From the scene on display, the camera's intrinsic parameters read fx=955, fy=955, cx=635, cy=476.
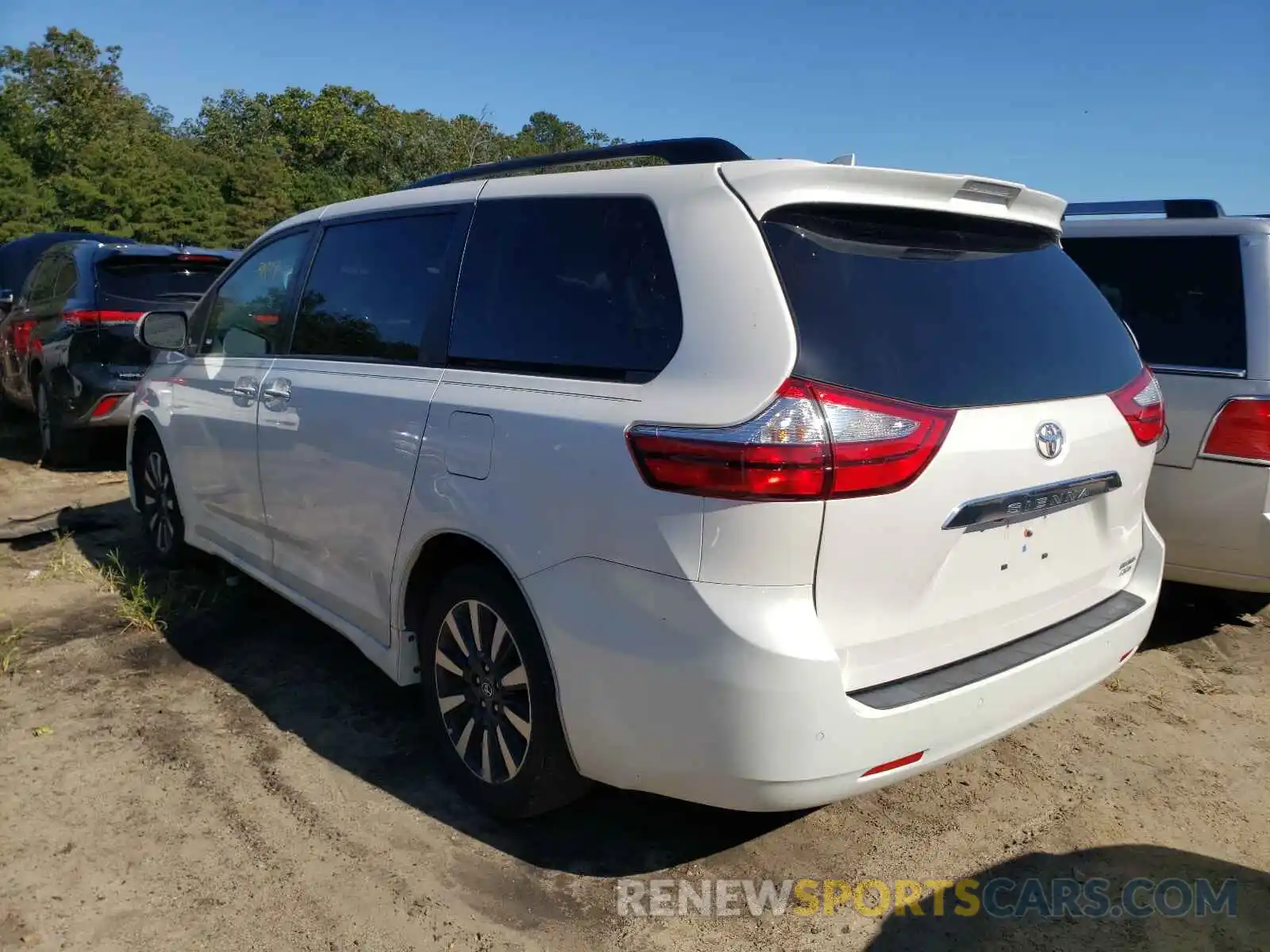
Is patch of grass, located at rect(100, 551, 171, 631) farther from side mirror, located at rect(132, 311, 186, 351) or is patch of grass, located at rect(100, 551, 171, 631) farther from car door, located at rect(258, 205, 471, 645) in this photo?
side mirror, located at rect(132, 311, 186, 351)

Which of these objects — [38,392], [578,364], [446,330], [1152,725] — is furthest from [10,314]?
[1152,725]

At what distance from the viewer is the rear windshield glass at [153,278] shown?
741 centimetres

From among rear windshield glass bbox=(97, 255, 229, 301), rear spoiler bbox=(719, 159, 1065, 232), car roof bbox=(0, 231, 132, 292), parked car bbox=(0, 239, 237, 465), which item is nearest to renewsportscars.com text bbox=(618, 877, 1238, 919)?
rear spoiler bbox=(719, 159, 1065, 232)

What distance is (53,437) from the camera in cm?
757

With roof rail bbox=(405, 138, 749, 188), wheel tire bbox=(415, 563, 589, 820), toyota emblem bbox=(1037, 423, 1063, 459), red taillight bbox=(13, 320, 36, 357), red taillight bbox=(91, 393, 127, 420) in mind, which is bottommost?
wheel tire bbox=(415, 563, 589, 820)

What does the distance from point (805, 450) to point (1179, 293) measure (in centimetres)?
310

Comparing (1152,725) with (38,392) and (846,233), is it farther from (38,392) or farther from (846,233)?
(38,392)

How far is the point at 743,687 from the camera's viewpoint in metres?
2.14

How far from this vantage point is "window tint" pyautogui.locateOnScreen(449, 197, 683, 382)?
96.4 inches

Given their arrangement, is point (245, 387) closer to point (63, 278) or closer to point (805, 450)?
point (805, 450)

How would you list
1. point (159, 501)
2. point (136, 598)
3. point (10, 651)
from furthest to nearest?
point (159, 501) → point (136, 598) → point (10, 651)

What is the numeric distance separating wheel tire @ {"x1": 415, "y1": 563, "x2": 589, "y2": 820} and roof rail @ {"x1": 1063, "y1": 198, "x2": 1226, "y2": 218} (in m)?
3.16

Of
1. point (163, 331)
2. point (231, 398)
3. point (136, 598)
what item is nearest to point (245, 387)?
point (231, 398)

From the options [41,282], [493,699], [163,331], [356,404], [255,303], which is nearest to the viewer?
[493,699]
